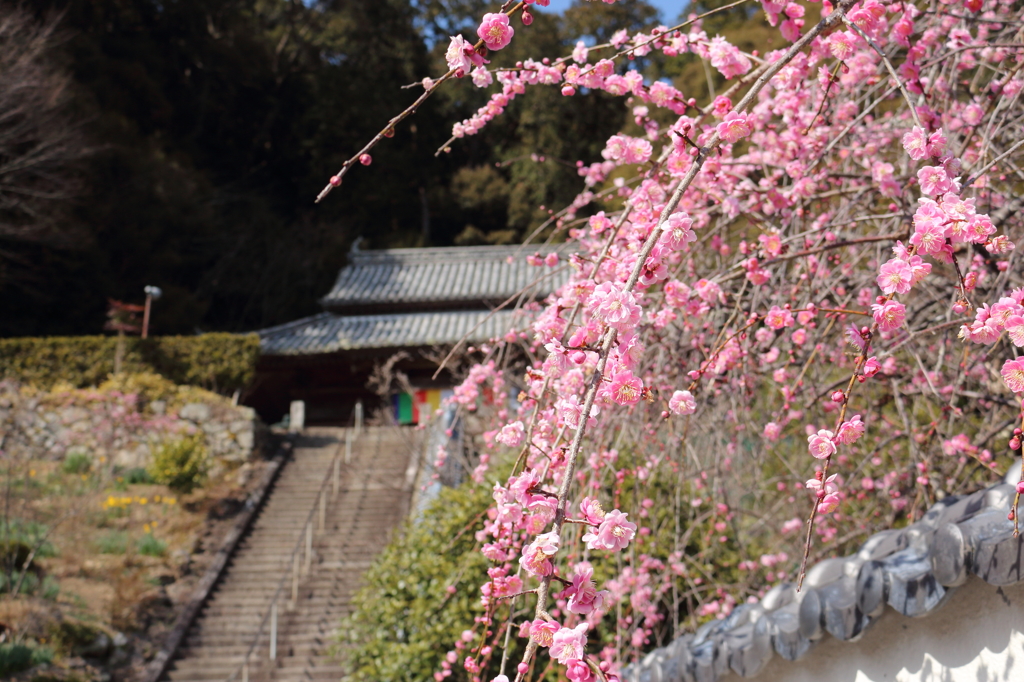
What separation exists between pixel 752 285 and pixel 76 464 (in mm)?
9763

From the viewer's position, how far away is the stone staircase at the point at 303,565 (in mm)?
6828

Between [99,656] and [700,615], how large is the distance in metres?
5.38

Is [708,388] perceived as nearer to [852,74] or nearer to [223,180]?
[852,74]

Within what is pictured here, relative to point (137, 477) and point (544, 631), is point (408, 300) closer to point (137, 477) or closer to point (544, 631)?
point (137, 477)

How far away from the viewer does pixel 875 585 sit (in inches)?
62.2

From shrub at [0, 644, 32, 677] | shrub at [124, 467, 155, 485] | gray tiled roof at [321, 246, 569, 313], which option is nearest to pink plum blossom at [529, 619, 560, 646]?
shrub at [0, 644, 32, 677]

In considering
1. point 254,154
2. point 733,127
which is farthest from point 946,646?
point 254,154

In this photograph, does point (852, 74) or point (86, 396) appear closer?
point (852, 74)

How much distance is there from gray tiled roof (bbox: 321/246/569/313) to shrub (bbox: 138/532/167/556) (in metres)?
7.39

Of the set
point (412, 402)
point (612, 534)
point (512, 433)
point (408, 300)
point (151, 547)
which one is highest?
point (408, 300)

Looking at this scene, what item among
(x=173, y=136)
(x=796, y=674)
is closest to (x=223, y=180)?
(x=173, y=136)

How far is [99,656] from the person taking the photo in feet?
22.0

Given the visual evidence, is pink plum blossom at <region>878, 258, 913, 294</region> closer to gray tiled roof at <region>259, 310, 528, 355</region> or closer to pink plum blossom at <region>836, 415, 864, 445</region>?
pink plum blossom at <region>836, 415, 864, 445</region>

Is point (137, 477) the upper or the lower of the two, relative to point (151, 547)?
upper
